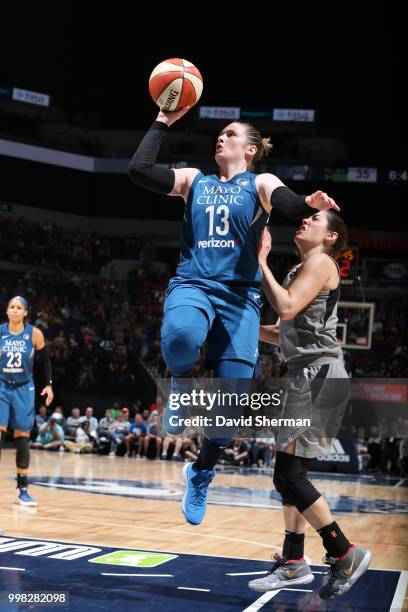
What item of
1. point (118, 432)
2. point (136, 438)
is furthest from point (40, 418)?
point (136, 438)

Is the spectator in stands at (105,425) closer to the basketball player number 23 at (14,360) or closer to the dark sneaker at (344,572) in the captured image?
the basketball player number 23 at (14,360)

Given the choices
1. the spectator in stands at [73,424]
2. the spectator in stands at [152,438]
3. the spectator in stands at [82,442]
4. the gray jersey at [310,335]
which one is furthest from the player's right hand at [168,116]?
the spectator in stands at [73,424]

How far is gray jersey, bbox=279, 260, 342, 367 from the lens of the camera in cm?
506

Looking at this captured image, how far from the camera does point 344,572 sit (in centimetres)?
486

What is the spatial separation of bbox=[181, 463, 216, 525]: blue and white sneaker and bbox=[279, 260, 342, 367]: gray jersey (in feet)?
2.90

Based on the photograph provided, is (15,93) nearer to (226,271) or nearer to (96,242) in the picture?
Result: (96,242)

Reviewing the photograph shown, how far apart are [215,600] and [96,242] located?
1166 inches

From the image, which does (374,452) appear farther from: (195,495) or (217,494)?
(195,495)

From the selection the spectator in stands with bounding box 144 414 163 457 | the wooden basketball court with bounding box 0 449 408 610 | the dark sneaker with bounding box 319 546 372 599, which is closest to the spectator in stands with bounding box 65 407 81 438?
the spectator in stands with bounding box 144 414 163 457

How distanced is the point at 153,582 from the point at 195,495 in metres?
0.95

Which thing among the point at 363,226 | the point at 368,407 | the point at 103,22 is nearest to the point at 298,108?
the point at 363,226

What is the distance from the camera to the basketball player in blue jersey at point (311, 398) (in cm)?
486

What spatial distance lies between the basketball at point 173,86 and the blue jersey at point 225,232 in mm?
525

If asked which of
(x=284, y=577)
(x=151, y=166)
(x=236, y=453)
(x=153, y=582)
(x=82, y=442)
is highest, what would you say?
(x=151, y=166)
